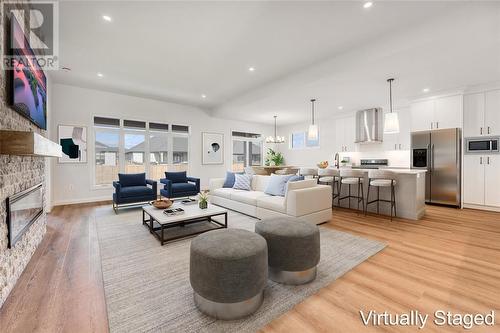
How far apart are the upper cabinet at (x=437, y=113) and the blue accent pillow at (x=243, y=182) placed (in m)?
4.50

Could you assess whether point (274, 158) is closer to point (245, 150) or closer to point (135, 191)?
point (245, 150)

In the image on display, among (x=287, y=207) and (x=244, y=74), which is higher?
(x=244, y=74)

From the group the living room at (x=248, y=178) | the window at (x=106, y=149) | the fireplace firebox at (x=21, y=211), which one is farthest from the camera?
the window at (x=106, y=149)

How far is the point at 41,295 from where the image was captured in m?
1.87

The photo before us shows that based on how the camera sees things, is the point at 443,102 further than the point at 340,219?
Yes

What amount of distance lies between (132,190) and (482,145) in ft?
25.0

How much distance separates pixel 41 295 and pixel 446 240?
4.71m

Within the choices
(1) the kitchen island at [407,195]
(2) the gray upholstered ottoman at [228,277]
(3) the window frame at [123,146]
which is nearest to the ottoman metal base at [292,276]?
(2) the gray upholstered ottoman at [228,277]

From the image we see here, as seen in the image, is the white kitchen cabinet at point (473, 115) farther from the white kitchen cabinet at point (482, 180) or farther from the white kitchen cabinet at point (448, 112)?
the white kitchen cabinet at point (482, 180)

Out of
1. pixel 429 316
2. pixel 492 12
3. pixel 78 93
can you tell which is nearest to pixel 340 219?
pixel 429 316

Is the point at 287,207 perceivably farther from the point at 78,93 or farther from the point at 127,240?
the point at 78,93

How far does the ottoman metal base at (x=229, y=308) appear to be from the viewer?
5.17 ft

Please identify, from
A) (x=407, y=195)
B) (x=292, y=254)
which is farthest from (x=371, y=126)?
(x=292, y=254)

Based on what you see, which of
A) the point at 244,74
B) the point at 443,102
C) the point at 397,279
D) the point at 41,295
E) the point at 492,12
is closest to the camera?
the point at 41,295
